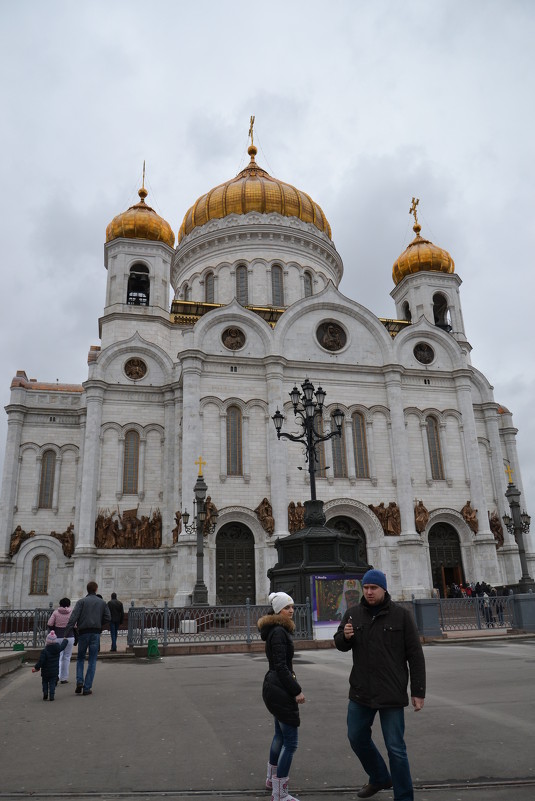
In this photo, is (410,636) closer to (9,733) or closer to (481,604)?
(9,733)

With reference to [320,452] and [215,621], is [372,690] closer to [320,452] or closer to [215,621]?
[215,621]

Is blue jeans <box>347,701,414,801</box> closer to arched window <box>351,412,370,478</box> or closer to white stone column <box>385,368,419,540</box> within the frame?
white stone column <box>385,368,419,540</box>

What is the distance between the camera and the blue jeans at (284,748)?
14.8ft

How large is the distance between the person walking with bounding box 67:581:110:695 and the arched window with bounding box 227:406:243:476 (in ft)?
66.3

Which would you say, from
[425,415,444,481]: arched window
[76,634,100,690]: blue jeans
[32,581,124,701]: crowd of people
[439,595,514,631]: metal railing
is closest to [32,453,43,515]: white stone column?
[425,415,444,481]: arched window

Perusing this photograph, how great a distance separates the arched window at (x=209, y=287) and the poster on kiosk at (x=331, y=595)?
90.3 feet

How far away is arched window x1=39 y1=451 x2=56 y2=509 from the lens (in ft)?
105

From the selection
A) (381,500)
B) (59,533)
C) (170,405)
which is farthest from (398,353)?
(59,533)

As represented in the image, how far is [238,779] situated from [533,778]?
235 cm

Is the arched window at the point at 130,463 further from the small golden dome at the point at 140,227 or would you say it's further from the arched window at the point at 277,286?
the arched window at the point at 277,286

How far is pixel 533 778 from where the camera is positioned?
497 cm

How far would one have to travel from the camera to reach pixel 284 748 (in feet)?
15.3

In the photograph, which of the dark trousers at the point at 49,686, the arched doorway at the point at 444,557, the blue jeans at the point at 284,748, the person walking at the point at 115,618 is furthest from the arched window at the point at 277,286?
the blue jeans at the point at 284,748

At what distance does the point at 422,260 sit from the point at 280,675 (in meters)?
38.4
